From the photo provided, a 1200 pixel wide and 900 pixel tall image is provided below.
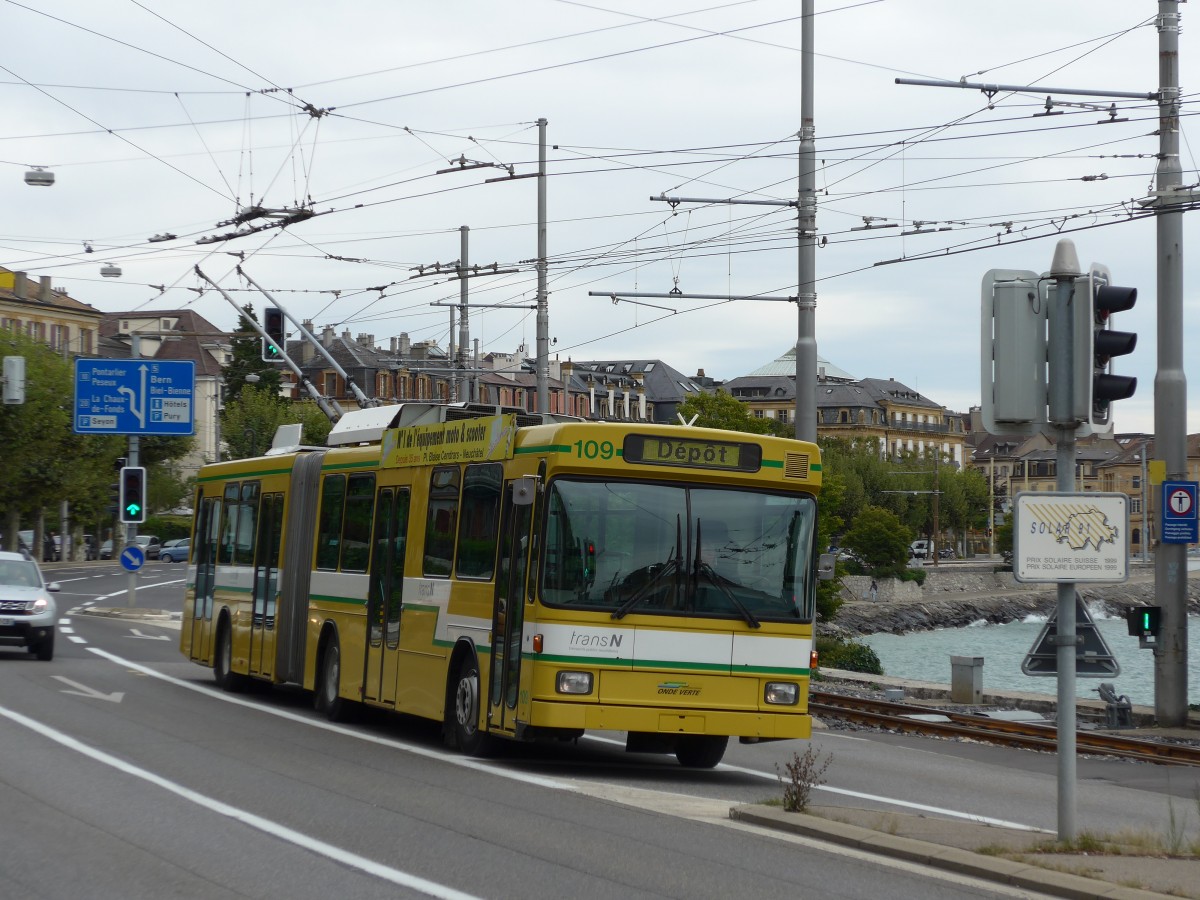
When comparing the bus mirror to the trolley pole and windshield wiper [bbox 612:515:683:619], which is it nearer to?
windshield wiper [bbox 612:515:683:619]

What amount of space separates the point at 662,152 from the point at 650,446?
16.2 meters

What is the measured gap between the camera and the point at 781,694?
1431 cm

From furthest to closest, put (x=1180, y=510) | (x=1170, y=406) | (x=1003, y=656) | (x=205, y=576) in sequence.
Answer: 1. (x=1003, y=656)
2. (x=205, y=576)
3. (x=1170, y=406)
4. (x=1180, y=510)

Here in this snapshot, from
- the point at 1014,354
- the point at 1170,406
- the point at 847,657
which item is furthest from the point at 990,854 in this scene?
the point at 847,657

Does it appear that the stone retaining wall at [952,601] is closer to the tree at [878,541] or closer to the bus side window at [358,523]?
the tree at [878,541]

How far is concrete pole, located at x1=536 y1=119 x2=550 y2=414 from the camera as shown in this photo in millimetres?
32094

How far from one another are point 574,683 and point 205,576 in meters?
12.1

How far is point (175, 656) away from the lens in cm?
3045

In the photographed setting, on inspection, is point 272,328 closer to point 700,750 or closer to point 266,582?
point 266,582

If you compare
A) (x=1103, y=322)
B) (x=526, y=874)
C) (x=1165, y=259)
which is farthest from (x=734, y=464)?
(x=1165, y=259)

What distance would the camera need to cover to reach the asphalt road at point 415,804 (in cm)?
925

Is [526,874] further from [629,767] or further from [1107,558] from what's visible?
[629,767]

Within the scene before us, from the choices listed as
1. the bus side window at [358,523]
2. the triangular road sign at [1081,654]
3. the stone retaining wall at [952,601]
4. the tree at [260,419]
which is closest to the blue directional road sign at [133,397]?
the bus side window at [358,523]

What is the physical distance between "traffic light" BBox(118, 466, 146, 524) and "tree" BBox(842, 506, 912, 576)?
255ft
